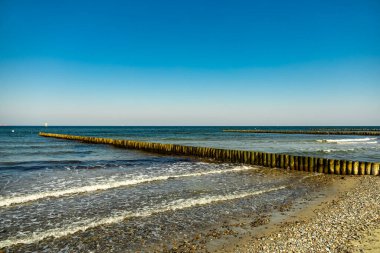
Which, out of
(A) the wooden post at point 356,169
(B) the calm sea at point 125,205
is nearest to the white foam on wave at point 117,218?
(B) the calm sea at point 125,205

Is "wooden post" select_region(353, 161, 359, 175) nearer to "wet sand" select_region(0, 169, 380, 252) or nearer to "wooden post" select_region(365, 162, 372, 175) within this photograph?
"wooden post" select_region(365, 162, 372, 175)

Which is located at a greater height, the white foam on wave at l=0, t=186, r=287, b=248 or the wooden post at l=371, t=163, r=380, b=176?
the wooden post at l=371, t=163, r=380, b=176

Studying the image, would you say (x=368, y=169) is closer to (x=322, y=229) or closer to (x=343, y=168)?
(x=343, y=168)

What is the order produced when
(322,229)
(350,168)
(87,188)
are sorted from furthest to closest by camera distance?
(350,168)
(87,188)
(322,229)

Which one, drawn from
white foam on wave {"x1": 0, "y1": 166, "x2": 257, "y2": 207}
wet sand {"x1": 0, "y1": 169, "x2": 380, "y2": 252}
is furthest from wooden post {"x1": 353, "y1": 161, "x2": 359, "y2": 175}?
white foam on wave {"x1": 0, "y1": 166, "x2": 257, "y2": 207}

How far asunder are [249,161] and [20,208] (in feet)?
55.0

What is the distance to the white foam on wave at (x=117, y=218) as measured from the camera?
24.4ft

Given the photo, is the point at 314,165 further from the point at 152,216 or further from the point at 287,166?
the point at 152,216

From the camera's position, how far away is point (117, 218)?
30.0 feet

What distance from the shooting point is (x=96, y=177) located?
55.6 feet

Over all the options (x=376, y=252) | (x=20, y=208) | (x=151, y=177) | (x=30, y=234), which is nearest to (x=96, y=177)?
(x=151, y=177)

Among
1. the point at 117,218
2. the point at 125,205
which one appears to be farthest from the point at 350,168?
the point at 117,218

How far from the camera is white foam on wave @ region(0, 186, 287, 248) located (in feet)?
24.4

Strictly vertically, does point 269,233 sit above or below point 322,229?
below
